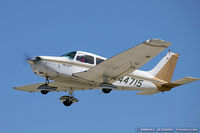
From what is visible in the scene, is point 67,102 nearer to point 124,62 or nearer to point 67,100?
point 67,100

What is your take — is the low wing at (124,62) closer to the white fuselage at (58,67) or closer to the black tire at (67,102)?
the white fuselage at (58,67)

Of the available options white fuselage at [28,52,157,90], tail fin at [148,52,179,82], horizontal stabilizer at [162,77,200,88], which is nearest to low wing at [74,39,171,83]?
white fuselage at [28,52,157,90]

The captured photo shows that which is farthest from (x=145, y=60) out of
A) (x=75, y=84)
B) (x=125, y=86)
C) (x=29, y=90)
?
(x=29, y=90)

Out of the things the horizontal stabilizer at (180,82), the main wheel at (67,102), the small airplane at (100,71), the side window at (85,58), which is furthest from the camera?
the main wheel at (67,102)

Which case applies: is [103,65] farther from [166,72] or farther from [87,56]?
[166,72]

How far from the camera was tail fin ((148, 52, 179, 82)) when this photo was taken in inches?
798

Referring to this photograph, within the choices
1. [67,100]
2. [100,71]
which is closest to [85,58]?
[100,71]

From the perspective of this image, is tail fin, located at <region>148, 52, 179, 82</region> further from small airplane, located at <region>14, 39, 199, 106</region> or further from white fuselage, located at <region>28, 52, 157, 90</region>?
white fuselage, located at <region>28, 52, 157, 90</region>

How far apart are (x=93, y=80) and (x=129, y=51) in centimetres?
328

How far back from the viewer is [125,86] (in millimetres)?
18453

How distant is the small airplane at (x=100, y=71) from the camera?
50.7 ft

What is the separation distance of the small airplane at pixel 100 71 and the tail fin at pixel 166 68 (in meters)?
0.81

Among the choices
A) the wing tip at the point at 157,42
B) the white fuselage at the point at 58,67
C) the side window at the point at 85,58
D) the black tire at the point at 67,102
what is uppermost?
the side window at the point at 85,58

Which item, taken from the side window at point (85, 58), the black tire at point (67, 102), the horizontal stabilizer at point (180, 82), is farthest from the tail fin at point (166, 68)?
the black tire at point (67, 102)
